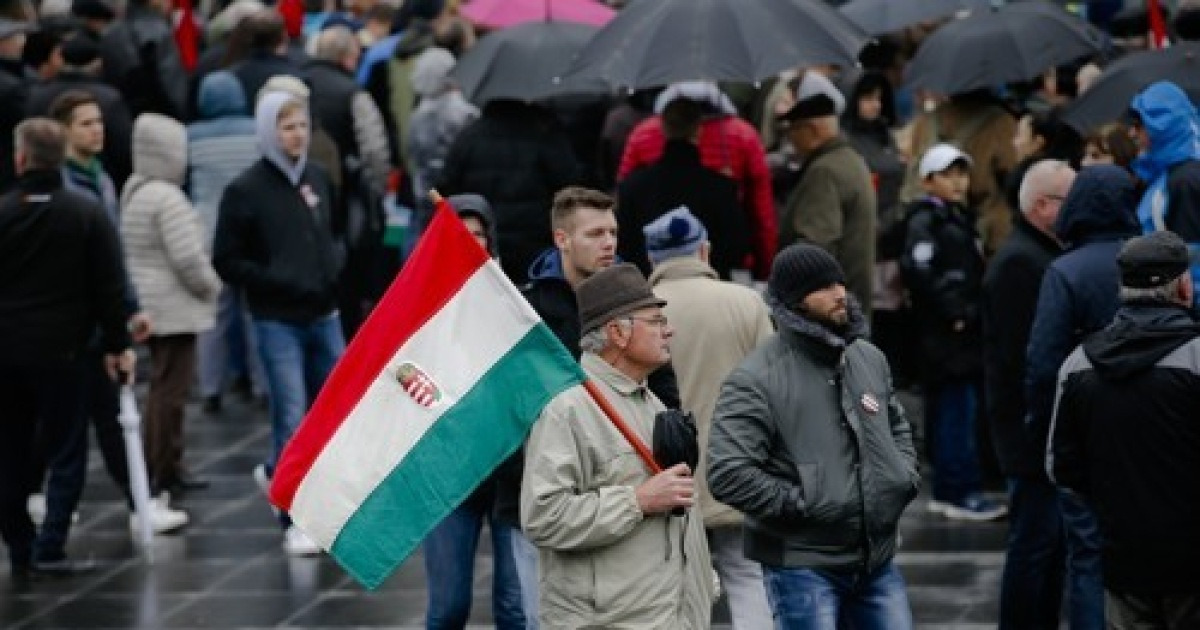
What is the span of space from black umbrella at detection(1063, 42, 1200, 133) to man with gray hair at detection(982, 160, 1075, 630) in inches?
59.6

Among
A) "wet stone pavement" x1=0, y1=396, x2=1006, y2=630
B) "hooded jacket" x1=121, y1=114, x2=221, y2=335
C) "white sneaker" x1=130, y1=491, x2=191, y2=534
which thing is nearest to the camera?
"wet stone pavement" x1=0, y1=396, x2=1006, y2=630

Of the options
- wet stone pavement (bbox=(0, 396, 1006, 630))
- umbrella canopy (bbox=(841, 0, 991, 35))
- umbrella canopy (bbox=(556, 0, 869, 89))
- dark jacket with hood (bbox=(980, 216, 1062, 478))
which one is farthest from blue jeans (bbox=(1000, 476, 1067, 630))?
umbrella canopy (bbox=(841, 0, 991, 35))

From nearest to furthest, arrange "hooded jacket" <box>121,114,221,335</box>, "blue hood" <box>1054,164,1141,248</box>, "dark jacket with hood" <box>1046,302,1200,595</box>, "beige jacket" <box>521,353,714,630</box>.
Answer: "beige jacket" <box>521,353,714,630</box> → "dark jacket with hood" <box>1046,302,1200,595</box> → "blue hood" <box>1054,164,1141,248</box> → "hooded jacket" <box>121,114,221,335</box>

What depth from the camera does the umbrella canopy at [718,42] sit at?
13.1 m

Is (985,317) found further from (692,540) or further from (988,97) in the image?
(988,97)

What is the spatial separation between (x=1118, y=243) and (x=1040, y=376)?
57cm

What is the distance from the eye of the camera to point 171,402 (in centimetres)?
1490

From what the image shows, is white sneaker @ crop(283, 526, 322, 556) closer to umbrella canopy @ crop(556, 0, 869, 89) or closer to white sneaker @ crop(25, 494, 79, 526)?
white sneaker @ crop(25, 494, 79, 526)

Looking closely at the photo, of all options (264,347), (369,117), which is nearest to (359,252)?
(369,117)

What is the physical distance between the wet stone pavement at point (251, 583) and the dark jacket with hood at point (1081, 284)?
1.52 metres

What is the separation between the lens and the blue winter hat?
10727mm

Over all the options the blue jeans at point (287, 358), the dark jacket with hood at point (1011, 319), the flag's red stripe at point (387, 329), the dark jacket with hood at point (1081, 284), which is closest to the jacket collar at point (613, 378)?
the flag's red stripe at point (387, 329)

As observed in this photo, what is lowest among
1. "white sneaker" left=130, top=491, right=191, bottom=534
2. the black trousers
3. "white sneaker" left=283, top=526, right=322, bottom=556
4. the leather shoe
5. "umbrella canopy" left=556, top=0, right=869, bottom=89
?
"white sneaker" left=130, top=491, right=191, bottom=534

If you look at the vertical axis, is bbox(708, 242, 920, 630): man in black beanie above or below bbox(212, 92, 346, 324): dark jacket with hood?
above
